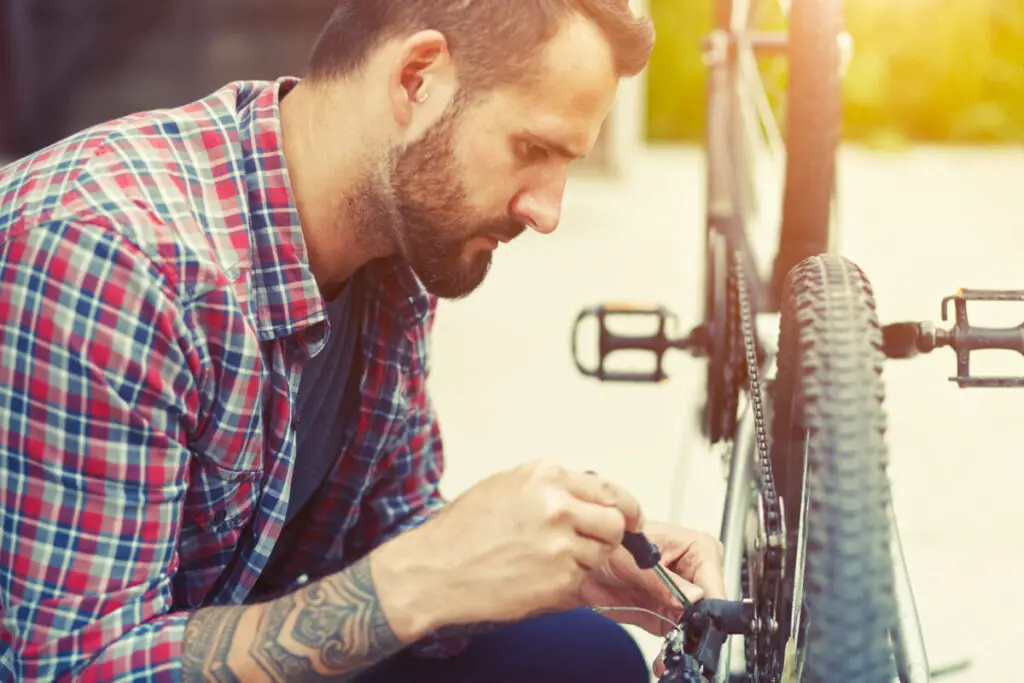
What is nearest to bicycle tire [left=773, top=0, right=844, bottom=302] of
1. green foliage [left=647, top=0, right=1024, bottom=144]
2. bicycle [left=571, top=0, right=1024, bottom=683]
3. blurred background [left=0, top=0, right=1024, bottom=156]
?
bicycle [left=571, top=0, right=1024, bottom=683]

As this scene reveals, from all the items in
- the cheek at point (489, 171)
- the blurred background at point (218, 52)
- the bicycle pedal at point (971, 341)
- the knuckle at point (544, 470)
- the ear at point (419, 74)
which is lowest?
the knuckle at point (544, 470)

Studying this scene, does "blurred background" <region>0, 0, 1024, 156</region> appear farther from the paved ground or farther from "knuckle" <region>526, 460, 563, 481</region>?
"knuckle" <region>526, 460, 563, 481</region>

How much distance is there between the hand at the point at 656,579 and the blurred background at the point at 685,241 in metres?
1.13

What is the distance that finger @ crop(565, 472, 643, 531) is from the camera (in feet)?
3.25

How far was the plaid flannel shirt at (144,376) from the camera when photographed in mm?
1043

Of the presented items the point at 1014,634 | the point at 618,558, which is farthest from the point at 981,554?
the point at 618,558

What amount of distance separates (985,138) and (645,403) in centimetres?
Result: 539

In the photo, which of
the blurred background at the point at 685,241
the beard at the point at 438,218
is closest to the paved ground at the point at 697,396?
the blurred background at the point at 685,241

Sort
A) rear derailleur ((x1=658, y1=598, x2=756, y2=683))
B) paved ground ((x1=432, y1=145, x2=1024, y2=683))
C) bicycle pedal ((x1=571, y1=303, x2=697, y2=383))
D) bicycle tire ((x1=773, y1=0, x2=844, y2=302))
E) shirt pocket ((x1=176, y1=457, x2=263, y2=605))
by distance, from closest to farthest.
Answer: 1. rear derailleur ((x1=658, y1=598, x2=756, y2=683))
2. shirt pocket ((x1=176, y1=457, x2=263, y2=605))
3. bicycle tire ((x1=773, y1=0, x2=844, y2=302))
4. bicycle pedal ((x1=571, y1=303, x2=697, y2=383))
5. paved ground ((x1=432, y1=145, x2=1024, y2=683))

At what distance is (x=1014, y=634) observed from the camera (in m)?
2.33

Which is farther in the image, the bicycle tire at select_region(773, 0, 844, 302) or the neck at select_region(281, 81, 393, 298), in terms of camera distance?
the bicycle tire at select_region(773, 0, 844, 302)

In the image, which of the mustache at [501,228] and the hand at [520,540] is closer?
the hand at [520,540]

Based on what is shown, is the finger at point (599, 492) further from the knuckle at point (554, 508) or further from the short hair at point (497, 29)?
the short hair at point (497, 29)

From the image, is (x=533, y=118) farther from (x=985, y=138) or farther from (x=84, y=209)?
(x=985, y=138)
